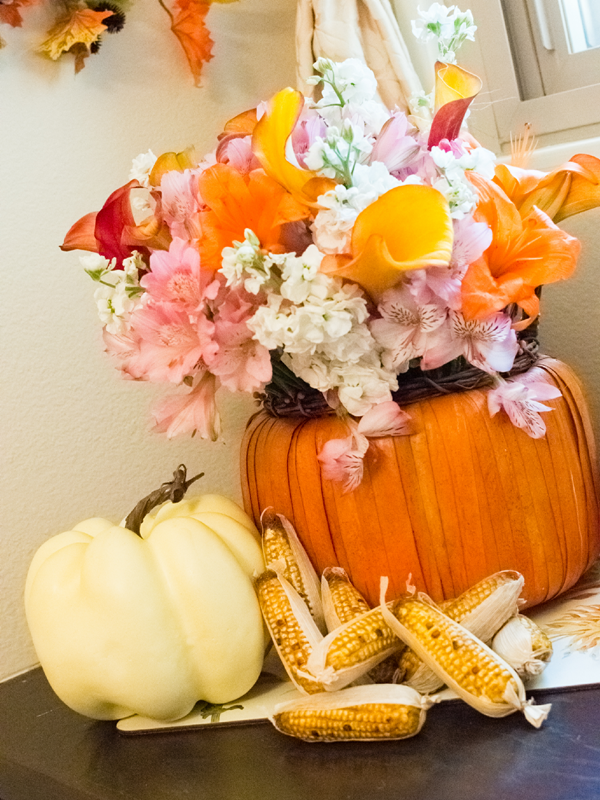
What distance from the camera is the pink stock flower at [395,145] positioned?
1.97 ft

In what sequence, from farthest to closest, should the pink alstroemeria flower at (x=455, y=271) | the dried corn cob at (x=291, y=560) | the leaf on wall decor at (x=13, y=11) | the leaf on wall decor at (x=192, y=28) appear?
1. the leaf on wall decor at (x=192, y=28)
2. the leaf on wall decor at (x=13, y=11)
3. the dried corn cob at (x=291, y=560)
4. the pink alstroemeria flower at (x=455, y=271)

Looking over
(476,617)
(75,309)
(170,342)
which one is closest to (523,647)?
(476,617)

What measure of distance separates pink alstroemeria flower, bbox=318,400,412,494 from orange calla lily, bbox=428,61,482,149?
0.22 meters

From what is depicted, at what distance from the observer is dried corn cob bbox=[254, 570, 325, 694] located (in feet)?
2.02

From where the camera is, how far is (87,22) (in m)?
0.90

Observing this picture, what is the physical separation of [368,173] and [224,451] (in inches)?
20.2

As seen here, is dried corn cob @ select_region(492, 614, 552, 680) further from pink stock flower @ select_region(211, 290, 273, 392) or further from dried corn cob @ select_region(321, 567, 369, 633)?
pink stock flower @ select_region(211, 290, 273, 392)

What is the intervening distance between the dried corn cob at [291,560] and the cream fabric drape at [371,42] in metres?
0.51

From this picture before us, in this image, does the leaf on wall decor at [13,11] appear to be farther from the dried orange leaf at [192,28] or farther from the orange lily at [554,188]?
the orange lily at [554,188]

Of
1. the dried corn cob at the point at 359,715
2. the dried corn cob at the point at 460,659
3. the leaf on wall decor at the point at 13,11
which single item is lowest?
the dried corn cob at the point at 359,715

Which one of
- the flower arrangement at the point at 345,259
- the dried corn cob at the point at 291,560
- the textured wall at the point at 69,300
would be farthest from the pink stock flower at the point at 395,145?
the textured wall at the point at 69,300

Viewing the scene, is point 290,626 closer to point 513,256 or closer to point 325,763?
point 325,763

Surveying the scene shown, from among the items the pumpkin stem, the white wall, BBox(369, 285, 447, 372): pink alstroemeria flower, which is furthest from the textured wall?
BBox(369, 285, 447, 372): pink alstroemeria flower

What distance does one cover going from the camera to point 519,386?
0.64m
